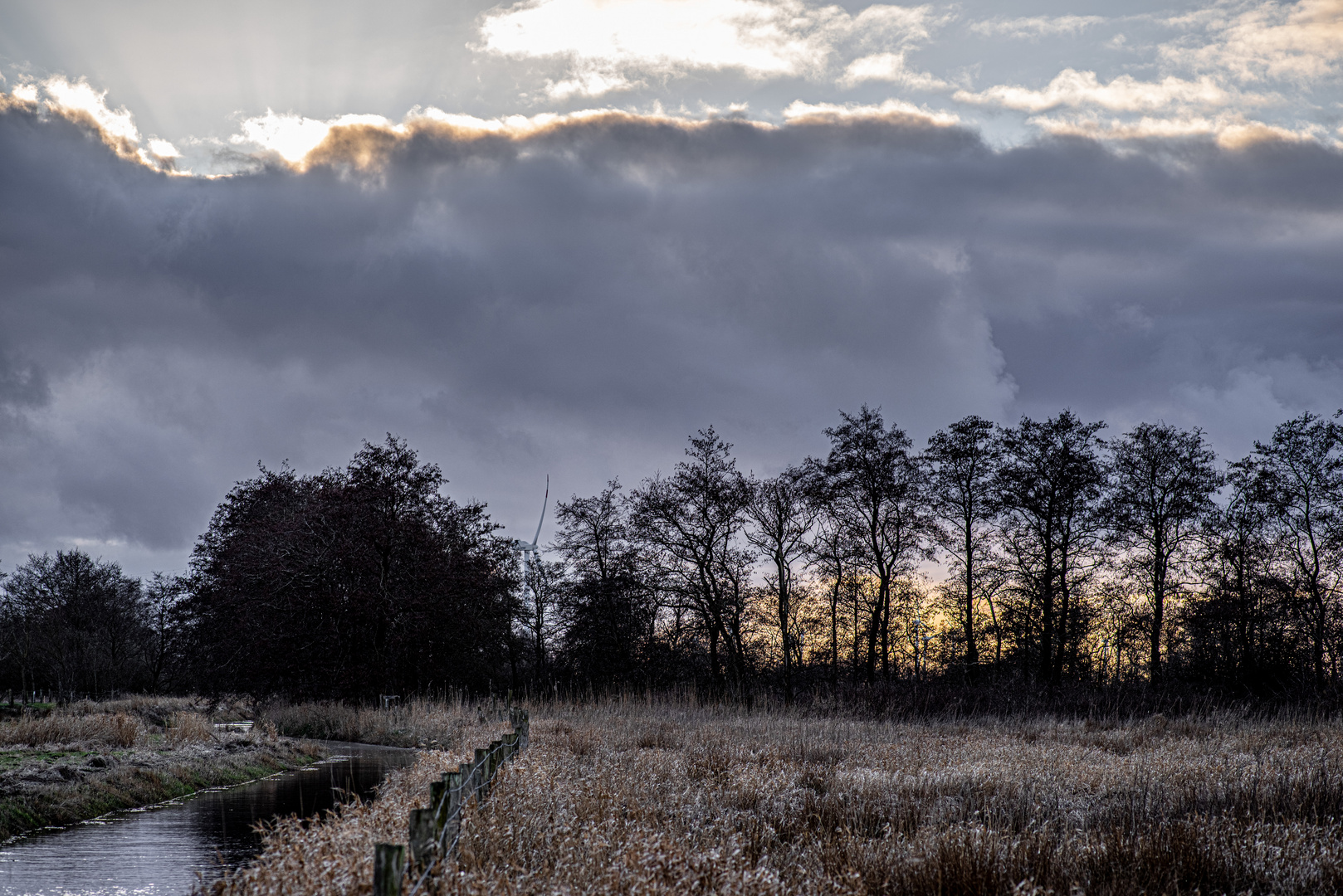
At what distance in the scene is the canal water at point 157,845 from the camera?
863cm

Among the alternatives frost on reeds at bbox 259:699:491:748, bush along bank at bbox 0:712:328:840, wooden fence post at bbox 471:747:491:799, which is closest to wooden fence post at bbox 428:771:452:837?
wooden fence post at bbox 471:747:491:799

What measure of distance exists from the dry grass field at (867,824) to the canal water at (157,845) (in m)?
1.68

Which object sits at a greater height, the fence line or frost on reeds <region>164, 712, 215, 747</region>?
the fence line

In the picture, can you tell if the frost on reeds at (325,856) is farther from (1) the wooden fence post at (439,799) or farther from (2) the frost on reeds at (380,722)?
(2) the frost on reeds at (380,722)

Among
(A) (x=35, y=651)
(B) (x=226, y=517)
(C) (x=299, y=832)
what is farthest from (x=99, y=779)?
(A) (x=35, y=651)

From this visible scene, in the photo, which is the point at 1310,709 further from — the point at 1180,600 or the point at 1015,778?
the point at 1015,778

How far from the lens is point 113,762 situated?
1534cm

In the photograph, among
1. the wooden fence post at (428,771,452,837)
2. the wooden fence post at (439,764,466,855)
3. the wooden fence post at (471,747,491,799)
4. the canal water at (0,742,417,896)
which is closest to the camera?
the wooden fence post at (428,771,452,837)

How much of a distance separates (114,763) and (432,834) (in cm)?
1301

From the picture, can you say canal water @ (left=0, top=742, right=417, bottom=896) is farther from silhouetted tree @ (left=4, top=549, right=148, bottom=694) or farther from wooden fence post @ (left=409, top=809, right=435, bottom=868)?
silhouetted tree @ (left=4, top=549, right=148, bottom=694)

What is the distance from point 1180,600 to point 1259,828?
79.1ft

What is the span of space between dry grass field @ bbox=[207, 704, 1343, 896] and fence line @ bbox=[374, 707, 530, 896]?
151mm

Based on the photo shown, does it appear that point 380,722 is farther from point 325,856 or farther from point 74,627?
point 74,627

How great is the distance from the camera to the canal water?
863cm
